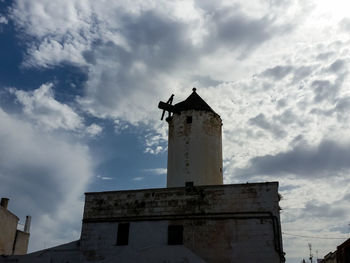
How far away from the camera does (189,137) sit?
944 inches

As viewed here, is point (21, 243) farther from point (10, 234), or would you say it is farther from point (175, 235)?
point (175, 235)

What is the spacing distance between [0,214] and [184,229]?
56.1ft

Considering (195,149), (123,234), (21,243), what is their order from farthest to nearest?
(21,243) < (195,149) < (123,234)

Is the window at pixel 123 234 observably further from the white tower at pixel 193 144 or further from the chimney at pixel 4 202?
the chimney at pixel 4 202

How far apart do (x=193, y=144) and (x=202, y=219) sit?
6.23 meters

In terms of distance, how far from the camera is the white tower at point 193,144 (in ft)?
75.8

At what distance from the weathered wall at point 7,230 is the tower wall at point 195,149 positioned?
1504 centimetres

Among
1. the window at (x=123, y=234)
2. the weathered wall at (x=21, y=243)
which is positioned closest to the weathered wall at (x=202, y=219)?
the window at (x=123, y=234)

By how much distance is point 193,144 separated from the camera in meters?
23.7

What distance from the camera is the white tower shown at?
2309 centimetres

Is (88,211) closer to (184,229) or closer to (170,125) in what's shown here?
(184,229)

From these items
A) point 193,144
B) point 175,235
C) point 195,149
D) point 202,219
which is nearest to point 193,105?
point 193,144

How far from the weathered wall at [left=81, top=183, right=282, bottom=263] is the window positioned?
9.8 inches

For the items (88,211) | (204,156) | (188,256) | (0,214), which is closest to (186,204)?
(188,256)
